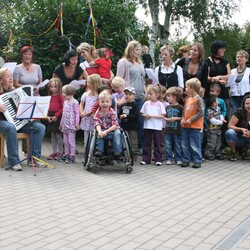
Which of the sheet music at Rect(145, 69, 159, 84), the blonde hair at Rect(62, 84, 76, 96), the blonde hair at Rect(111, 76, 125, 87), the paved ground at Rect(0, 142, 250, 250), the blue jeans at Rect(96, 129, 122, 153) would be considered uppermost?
the sheet music at Rect(145, 69, 159, 84)

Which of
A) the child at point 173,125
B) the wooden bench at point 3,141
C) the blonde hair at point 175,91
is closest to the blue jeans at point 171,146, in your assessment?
the child at point 173,125

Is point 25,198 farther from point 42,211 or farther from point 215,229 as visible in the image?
point 215,229

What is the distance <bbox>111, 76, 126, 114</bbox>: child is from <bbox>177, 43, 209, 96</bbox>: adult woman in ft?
4.85

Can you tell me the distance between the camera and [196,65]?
29.9ft

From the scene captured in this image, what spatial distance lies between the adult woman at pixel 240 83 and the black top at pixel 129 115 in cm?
237

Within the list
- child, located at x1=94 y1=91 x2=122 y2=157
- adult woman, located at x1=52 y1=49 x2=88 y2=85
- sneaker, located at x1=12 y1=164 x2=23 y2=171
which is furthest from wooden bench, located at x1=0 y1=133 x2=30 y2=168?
adult woman, located at x1=52 y1=49 x2=88 y2=85

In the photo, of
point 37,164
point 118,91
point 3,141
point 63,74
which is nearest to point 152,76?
point 118,91

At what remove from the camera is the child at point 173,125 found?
28.0ft

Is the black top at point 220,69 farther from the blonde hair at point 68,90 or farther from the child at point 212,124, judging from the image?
the blonde hair at point 68,90

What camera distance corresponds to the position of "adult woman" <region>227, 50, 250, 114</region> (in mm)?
9461

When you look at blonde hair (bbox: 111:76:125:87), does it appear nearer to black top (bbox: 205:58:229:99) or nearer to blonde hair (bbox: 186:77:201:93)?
blonde hair (bbox: 186:77:201:93)

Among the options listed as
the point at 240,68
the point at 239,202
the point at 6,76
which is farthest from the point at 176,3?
the point at 239,202

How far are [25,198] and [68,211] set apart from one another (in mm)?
872

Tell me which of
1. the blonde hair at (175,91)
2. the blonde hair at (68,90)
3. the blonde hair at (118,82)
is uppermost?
the blonde hair at (118,82)
